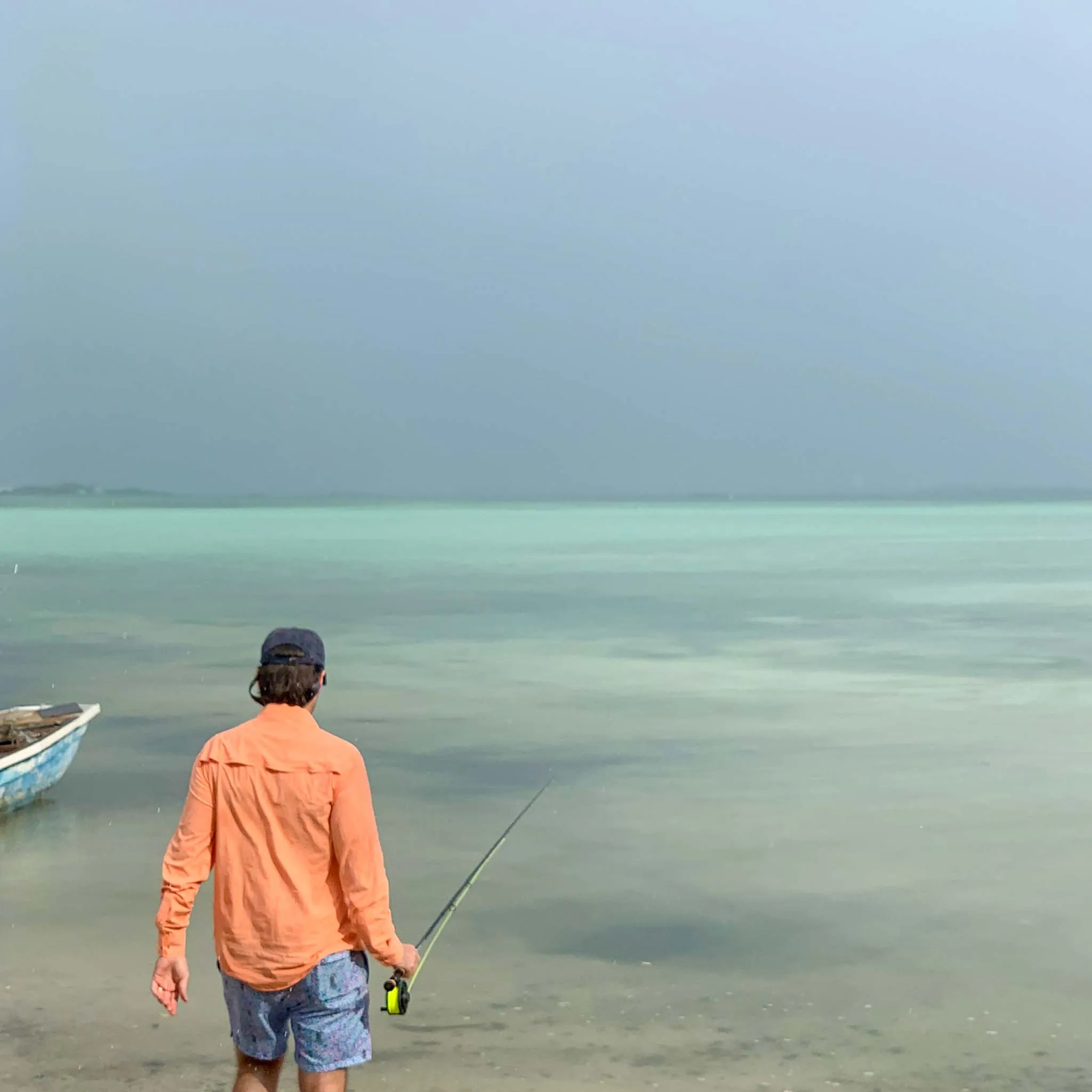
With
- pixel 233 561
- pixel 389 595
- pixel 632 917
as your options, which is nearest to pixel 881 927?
pixel 632 917

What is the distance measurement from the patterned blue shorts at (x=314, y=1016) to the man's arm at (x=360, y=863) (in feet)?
0.32

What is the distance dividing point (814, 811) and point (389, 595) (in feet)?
84.8

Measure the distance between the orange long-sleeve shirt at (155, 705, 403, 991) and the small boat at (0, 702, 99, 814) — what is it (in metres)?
6.64

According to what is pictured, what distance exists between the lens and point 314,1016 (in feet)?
11.2

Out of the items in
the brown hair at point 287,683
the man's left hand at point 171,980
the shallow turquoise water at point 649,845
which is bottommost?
the shallow turquoise water at point 649,845

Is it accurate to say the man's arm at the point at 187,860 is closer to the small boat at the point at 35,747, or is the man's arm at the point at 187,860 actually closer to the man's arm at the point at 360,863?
the man's arm at the point at 360,863

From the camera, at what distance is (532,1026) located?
20.1 ft

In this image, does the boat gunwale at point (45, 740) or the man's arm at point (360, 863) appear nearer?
the man's arm at point (360, 863)

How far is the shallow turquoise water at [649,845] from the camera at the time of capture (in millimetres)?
5957

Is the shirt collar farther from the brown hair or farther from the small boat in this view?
the small boat

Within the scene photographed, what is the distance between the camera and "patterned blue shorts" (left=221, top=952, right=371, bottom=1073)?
3416mm

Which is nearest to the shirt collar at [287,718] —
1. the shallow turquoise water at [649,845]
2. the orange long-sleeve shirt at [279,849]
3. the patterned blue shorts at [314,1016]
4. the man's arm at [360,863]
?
the orange long-sleeve shirt at [279,849]

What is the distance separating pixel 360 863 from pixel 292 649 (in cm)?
48

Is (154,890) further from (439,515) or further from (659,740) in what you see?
(439,515)
